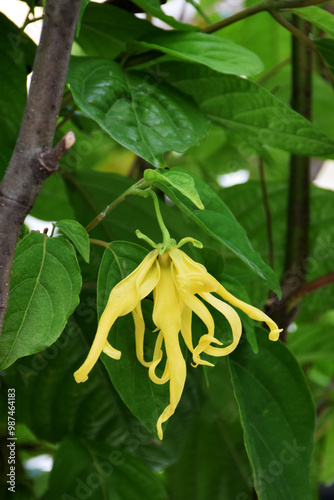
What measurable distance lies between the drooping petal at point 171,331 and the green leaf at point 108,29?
0.64 feet

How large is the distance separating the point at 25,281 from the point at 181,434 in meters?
0.31

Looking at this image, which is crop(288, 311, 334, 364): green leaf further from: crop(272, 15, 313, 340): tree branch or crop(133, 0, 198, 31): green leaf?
crop(133, 0, 198, 31): green leaf

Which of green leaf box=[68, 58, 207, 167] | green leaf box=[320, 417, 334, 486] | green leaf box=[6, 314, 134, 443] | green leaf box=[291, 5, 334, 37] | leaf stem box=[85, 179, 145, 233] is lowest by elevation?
green leaf box=[320, 417, 334, 486]

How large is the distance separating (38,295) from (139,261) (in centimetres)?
6

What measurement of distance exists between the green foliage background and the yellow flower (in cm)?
2

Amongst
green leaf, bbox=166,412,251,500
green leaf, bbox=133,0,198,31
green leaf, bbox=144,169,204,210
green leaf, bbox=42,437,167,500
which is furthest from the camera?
green leaf, bbox=166,412,251,500

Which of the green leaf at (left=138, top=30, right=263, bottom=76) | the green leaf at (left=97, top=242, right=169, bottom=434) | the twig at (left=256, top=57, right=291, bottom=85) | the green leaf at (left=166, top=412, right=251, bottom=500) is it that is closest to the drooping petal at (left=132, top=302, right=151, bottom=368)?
the green leaf at (left=97, top=242, right=169, bottom=434)

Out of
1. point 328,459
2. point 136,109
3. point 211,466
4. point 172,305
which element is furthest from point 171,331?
point 328,459

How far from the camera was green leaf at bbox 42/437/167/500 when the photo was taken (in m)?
0.43

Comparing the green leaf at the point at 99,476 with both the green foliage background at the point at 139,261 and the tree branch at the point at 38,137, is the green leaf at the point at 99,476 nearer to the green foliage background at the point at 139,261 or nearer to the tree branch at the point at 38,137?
the green foliage background at the point at 139,261

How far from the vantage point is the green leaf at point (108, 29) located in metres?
0.38

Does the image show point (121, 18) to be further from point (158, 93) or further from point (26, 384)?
point (26, 384)

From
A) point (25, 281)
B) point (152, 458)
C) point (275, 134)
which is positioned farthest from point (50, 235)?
point (152, 458)

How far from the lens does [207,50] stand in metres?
0.33
